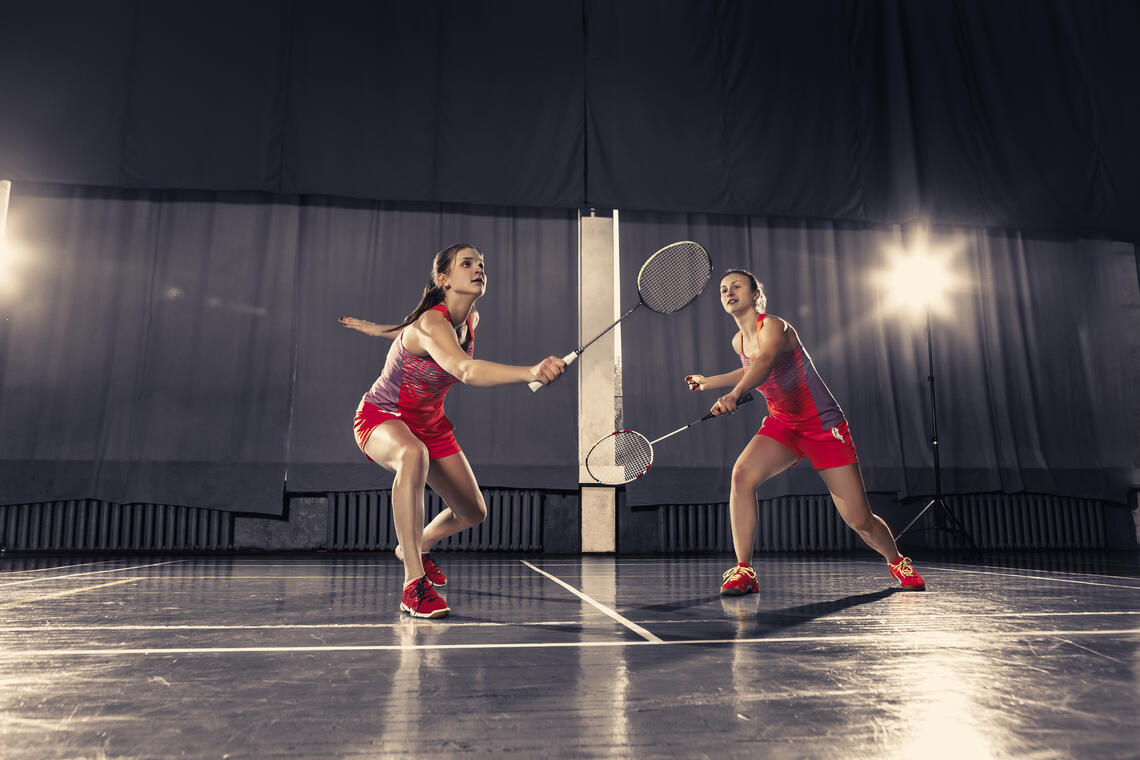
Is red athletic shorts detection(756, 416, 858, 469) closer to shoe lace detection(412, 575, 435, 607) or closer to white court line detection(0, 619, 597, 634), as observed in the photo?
white court line detection(0, 619, 597, 634)

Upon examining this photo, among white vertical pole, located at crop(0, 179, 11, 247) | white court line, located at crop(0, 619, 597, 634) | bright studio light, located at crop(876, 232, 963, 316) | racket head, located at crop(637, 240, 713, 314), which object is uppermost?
white vertical pole, located at crop(0, 179, 11, 247)

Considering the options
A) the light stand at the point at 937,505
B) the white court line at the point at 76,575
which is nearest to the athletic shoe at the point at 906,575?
the light stand at the point at 937,505

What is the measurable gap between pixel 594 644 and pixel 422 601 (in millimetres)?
713

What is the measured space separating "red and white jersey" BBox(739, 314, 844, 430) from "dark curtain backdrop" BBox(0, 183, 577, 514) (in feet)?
10.8

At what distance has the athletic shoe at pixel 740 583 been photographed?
2.86 m

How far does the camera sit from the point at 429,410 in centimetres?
288

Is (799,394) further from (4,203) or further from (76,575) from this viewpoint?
(4,203)

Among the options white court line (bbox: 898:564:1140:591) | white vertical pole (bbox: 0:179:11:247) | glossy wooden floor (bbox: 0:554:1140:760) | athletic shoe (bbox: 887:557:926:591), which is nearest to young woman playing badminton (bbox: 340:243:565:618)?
glossy wooden floor (bbox: 0:554:1140:760)

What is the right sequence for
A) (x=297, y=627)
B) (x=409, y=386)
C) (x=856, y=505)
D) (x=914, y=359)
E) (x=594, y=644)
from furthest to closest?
1. (x=914, y=359)
2. (x=856, y=505)
3. (x=409, y=386)
4. (x=297, y=627)
5. (x=594, y=644)

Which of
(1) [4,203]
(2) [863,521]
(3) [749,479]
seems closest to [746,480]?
(3) [749,479]

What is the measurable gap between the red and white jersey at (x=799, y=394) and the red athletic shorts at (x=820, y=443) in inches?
1.0

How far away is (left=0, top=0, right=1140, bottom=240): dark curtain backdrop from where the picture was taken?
249 inches

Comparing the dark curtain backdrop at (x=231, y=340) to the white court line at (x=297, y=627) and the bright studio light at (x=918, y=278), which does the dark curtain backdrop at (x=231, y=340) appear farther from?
the white court line at (x=297, y=627)

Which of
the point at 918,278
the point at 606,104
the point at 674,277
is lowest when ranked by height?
the point at 674,277
